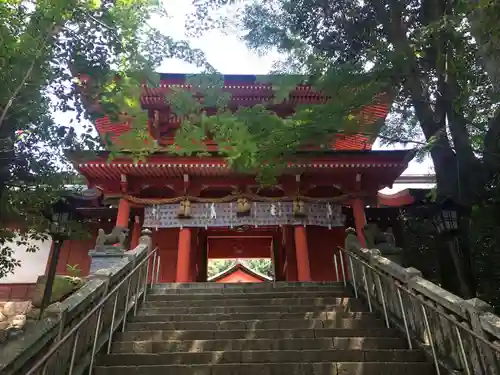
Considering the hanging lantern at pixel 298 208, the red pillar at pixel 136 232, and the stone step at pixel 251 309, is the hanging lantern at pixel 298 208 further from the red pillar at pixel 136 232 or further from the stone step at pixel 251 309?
the red pillar at pixel 136 232

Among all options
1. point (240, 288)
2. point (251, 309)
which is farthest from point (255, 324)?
point (240, 288)

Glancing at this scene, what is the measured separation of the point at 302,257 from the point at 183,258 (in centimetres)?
306

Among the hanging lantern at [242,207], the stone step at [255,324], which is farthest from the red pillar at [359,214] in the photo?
the stone step at [255,324]

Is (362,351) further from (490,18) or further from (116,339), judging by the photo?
(490,18)

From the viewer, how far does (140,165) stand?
11.0 m

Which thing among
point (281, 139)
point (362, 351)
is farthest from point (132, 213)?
point (362, 351)

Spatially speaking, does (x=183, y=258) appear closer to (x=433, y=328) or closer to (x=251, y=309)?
(x=251, y=309)

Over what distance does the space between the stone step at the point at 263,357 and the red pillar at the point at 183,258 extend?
17.6 feet

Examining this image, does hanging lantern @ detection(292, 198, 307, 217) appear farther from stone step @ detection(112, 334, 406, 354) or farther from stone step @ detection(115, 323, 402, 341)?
stone step @ detection(112, 334, 406, 354)

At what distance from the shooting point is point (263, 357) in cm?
500

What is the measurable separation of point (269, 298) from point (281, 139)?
2806 mm

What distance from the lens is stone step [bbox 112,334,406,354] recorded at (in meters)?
5.31

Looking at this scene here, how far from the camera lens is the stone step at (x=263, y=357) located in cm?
493

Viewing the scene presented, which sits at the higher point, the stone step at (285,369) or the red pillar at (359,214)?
the red pillar at (359,214)
